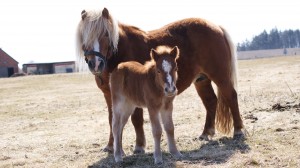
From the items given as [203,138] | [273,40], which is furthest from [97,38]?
[273,40]

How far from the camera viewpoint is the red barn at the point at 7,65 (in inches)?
2917

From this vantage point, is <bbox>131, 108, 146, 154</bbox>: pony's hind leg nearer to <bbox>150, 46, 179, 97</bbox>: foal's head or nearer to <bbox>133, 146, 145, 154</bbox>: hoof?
<bbox>133, 146, 145, 154</bbox>: hoof

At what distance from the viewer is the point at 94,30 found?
22.4 ft

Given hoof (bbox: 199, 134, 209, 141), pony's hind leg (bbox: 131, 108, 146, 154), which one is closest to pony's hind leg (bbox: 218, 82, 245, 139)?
hoof (bbox: 199, 134, 209, 141)

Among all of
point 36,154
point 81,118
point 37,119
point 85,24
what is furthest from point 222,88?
point 37,119

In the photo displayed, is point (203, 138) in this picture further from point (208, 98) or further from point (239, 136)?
point (208, 98)

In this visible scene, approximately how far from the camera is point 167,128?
6410 mm

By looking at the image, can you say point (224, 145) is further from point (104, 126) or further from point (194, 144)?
point (104, 126)

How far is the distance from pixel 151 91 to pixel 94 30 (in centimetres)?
160

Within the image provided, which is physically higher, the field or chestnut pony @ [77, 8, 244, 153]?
chestnut pony @ [77, 8, 244, 153]

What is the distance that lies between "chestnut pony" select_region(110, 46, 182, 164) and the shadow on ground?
0.16 metres

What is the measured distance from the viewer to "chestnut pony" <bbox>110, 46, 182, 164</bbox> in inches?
227

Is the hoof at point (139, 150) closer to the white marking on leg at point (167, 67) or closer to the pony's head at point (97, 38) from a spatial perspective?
the pony's head at point (97, 38)

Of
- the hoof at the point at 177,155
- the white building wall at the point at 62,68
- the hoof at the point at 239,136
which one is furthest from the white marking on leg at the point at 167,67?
the white building wall at the point at 62,68
